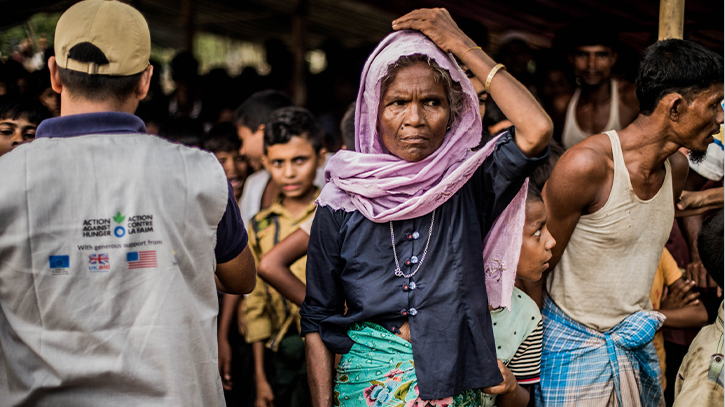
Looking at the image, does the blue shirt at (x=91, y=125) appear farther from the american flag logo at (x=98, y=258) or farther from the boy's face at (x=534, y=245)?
the boy's face at (x=534, y=245)

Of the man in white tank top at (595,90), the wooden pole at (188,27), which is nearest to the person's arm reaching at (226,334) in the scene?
the man in white tank top at (595,90)

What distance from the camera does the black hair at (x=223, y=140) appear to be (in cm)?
410

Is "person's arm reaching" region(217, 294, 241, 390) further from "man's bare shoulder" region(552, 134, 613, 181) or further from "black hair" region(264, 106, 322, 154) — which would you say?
"man's bare shoulder" region(552, 134, 613, 181)

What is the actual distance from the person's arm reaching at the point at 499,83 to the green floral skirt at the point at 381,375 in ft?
2.39

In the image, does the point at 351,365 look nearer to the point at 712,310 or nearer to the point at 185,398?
the point at 185,398

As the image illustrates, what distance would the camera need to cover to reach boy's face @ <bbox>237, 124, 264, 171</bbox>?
13.8 feet

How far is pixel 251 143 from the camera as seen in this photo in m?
4.24

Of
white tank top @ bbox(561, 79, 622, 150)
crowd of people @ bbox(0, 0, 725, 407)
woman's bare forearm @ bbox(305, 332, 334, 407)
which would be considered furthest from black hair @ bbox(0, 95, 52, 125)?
white tank top @ bbox(561, 79, 622, 150)

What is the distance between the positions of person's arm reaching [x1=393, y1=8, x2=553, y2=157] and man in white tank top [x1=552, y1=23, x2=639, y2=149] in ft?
9.15

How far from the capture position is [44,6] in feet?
14.3

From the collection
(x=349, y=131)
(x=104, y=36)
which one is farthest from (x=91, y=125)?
(x=349, y=131)

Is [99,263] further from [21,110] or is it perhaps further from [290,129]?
[290,129]

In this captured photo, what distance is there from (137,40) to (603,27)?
3.67m

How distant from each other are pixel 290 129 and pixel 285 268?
3.08 feet
